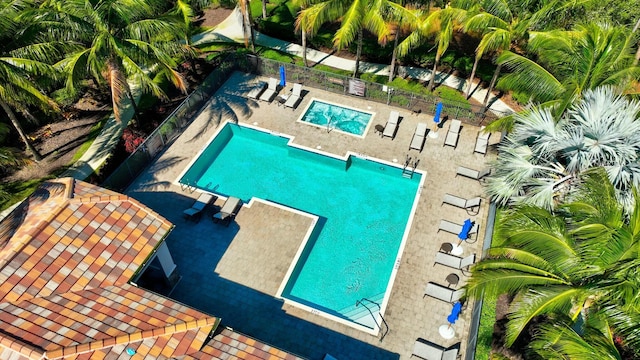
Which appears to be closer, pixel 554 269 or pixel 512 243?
pixel 554 269

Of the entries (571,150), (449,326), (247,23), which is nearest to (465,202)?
(449,326)

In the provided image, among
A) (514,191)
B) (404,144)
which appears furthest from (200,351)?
(404,144)

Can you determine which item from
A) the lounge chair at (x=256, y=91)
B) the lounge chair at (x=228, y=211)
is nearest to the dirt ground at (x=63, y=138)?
the lounge chair at (x=256, y=91)

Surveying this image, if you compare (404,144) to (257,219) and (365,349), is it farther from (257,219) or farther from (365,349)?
(365,349)

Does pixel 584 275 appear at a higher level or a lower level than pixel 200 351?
higher

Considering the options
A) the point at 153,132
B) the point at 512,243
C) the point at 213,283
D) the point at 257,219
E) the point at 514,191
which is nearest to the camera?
the point at 512,243

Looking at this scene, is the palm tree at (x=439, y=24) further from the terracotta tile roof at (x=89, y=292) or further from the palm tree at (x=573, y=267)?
the terracotta tile roof at (x=89, y=292)
